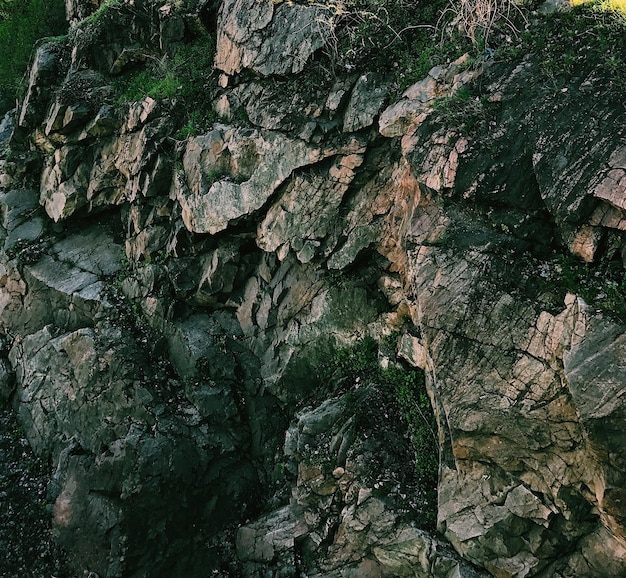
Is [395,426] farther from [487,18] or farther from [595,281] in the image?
[487,18]

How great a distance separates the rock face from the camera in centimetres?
598

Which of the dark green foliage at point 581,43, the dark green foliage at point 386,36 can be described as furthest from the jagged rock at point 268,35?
the dark green foliage at point 581,43

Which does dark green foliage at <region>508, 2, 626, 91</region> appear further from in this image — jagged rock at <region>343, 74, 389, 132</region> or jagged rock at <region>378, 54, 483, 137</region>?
jagged rock at <region>343, 74, 389, 132</region>

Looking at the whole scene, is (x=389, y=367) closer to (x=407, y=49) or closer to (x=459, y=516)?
(x=459, y=516)

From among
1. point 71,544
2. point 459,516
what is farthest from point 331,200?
point 71,544

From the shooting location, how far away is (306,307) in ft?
31.1

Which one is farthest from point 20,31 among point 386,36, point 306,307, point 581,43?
point 581,43

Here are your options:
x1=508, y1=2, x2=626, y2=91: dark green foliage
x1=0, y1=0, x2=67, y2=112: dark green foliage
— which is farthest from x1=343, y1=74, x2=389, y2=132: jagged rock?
x1=0, y1=0, x2=67, y2=112: dark green foliage

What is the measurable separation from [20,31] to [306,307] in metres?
15.3

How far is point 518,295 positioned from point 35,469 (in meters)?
10.1

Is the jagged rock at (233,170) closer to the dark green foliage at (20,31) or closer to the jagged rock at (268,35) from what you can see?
the jagged rock at (268,35)

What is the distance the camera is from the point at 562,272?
6137mm

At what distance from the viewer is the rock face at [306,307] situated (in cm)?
598

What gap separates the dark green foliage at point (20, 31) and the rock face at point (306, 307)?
12.8ft
